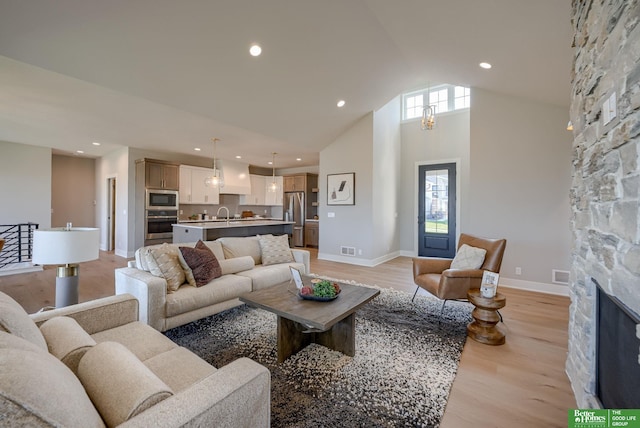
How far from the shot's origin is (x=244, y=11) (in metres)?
2.96

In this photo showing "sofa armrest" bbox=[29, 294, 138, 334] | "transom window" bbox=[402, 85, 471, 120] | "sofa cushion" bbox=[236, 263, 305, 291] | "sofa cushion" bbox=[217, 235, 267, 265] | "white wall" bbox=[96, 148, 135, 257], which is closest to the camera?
"sofa armrest" bbox=[29, 294, 138, 334]

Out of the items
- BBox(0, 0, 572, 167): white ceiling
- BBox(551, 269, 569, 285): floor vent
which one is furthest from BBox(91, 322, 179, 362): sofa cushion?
BBox(551, 269, 569, 285): floor vent

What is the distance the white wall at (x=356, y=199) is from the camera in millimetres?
5836

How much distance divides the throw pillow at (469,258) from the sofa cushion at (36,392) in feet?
11.2

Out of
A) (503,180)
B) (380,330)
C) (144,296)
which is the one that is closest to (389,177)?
(503,180)

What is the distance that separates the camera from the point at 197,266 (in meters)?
2.85

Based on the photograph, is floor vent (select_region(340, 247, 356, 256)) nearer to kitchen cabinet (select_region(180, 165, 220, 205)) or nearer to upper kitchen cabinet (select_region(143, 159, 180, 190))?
kitchen cabinet (select_region(180, 165, 220, 205))

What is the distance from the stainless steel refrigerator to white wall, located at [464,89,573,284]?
5.03 meters

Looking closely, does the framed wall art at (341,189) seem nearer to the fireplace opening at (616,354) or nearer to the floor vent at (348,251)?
the floor vent at (348,251)

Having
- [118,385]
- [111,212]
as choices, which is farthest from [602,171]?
[111,212]

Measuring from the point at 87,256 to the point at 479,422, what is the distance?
2.83 metres

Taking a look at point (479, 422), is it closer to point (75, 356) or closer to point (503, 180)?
point (75, 356)

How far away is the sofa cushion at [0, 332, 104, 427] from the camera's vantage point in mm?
570

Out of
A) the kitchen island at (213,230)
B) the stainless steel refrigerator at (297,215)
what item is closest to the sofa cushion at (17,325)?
the kitchen island at (213,230)
